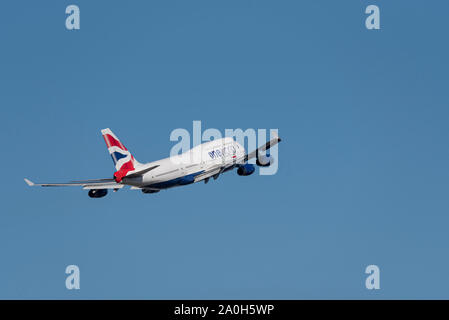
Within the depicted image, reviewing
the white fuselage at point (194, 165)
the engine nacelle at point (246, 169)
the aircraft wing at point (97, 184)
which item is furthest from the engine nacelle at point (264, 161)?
the aircraft wing at point (97, 184)

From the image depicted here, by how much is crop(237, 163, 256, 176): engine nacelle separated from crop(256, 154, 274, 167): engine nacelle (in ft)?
4.29

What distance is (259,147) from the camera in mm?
143500

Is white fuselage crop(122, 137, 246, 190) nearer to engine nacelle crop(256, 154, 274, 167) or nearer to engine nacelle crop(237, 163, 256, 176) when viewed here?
engine nacelle crop(237, 163, 256, 176)

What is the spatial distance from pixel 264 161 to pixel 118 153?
24307 millimetres

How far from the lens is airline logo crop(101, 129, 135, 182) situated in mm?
127562

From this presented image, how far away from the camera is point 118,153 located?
128 metres

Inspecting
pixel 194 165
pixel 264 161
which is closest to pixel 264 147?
pixel 264 161

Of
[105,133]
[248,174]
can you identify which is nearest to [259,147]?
[248,174]

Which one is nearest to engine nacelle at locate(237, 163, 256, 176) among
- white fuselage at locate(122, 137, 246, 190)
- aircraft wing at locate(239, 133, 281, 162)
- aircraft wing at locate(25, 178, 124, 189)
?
white fuselage at locate(122, 137, 246, 190)

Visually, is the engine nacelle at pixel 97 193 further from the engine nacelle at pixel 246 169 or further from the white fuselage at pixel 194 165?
the engine nacelle at pixel 246 169

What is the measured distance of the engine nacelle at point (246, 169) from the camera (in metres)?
142

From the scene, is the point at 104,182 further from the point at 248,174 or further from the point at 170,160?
the point at 248,174
